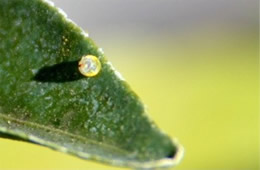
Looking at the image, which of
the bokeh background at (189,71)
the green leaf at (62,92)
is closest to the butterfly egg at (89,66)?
the green leaf at (62,92)

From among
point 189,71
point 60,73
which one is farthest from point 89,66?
point 189,71

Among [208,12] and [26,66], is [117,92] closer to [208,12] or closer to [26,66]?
[26,66]

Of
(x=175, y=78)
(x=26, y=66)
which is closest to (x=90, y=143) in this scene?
(x=26, y=66)

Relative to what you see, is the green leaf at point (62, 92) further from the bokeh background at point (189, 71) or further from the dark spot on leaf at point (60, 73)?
the bokeh background at point (189, 71)

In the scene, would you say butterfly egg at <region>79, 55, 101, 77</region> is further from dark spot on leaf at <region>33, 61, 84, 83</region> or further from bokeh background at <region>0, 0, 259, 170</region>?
bokeh background at <region>0, 0, 259, 170</region>

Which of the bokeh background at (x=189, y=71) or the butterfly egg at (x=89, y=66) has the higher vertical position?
the bokeh background at (x=189, y=71)
